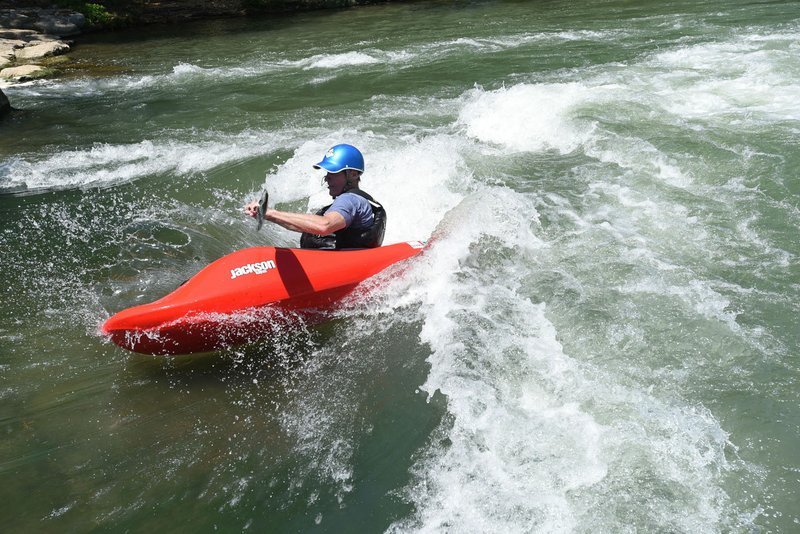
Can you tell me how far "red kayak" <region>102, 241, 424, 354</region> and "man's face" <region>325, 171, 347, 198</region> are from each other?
47 centimetres

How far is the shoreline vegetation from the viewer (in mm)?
14219

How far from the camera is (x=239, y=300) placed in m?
4.19

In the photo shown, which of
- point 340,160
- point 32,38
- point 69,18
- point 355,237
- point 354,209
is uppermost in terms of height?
point 69,18

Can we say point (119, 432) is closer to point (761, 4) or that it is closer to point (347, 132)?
point (347, 132)

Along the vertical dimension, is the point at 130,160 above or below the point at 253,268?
below

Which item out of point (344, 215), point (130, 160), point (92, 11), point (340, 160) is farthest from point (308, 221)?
point (92, 11)

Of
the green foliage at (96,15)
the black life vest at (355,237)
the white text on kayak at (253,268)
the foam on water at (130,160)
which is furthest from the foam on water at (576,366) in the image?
the green foliage at (96,15)

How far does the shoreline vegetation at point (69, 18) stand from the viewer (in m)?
14.2

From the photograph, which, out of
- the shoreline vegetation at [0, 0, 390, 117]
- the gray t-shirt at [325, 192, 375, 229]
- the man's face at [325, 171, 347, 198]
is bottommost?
the gray t-shirt at [325, 192, 375, 229]

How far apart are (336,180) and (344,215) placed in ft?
1.08

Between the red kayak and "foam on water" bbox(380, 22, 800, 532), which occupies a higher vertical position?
the red kayak

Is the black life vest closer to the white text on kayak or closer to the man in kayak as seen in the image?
the man in kayak

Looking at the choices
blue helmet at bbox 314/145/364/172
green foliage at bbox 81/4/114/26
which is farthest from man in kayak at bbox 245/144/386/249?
green foliage at bbox 81/4/114/26

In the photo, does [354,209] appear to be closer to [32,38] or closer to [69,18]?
[32,38]
